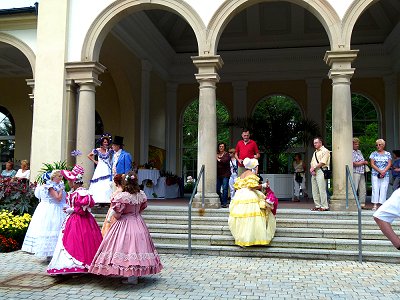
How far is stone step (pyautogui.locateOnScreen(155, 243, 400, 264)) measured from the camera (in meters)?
6.67

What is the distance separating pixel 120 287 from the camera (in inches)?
202

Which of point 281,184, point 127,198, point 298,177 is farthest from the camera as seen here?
point 298,177

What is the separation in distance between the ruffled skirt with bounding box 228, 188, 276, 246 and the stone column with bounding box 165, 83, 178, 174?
918 centimetres

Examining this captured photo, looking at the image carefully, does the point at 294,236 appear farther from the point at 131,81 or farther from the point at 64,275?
the point at 131,81

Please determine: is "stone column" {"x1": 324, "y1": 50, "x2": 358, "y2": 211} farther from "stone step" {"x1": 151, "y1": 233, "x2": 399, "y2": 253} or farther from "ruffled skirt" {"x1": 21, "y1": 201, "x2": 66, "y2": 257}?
"ruffled skirt" {"x1": 21, "y1": 201, "x2": 66, "y2": 257}

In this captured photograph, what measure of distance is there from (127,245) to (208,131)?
433 cm

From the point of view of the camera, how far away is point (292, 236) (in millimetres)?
7426

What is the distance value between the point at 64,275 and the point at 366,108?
44.8ft

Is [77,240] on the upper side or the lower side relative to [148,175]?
lower

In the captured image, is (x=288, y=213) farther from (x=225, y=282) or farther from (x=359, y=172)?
(x=225, y=282)

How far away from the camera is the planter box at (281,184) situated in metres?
12.3

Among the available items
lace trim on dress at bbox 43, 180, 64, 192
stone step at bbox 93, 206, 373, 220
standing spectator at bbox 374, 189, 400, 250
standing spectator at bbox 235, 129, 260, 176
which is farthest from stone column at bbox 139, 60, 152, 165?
standing spectator at bbox 374, 189, 400, 250

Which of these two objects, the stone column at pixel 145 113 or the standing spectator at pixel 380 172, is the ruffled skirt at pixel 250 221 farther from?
the stone column at pixel 145 113

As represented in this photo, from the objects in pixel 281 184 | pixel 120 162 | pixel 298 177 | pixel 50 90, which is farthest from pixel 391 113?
pixel 50 90
